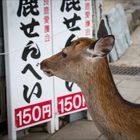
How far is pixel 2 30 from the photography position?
256 inches

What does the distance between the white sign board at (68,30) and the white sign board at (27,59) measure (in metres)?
0.14

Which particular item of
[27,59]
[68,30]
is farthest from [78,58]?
[68,30]

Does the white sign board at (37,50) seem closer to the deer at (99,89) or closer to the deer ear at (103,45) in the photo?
the deer at (99,89)

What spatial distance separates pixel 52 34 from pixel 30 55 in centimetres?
45

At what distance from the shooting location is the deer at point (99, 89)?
4066 millimetres

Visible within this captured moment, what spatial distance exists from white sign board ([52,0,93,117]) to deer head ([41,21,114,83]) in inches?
98.1

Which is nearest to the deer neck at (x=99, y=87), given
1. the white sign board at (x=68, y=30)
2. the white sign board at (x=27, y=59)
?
the white sign board at (x=27, y=59)

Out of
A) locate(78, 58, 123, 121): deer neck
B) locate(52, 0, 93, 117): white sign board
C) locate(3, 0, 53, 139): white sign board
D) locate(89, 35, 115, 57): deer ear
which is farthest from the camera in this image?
locate(52, 0, 93, 117): white sign board

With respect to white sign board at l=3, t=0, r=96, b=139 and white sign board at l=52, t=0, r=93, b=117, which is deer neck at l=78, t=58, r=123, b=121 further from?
white sign board at l=52, t=0, r=93, b=117

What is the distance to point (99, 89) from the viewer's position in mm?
4086

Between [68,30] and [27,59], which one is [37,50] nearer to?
[27,59]

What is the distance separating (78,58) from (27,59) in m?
2.41

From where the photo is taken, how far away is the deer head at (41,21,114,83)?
3.98 metres

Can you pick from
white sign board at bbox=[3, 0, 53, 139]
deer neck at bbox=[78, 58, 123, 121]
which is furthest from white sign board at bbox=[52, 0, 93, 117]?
deer neck at bbox=[78, 58, 123, 121]
